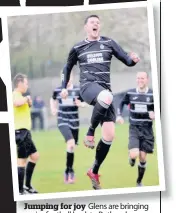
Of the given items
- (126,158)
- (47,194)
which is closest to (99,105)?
(126,158)

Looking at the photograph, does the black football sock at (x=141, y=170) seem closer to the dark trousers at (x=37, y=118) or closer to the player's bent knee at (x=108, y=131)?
the player's bent knee at (x=108, y=131)


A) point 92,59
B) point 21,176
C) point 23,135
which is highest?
point 92,59

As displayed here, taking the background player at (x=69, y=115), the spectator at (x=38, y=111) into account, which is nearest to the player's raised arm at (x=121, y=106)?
the background player at (x=69, y=115)

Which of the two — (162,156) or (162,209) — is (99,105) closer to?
(162,156)

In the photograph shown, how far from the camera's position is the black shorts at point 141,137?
1.42m

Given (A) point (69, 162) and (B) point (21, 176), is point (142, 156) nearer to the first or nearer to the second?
(A) point (69, 162)

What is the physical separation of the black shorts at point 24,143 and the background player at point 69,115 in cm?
9

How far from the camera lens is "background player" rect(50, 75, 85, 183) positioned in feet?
4.61

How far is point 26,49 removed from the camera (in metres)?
1.40

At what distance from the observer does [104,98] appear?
140 cm

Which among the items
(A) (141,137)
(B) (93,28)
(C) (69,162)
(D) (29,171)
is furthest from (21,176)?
(B) (93,28)

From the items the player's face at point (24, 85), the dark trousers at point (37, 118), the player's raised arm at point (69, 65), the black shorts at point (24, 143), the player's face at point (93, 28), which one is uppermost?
the player's face at point (93, 28)

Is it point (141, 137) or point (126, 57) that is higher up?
point (126, 57)

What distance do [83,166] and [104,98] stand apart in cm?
21
